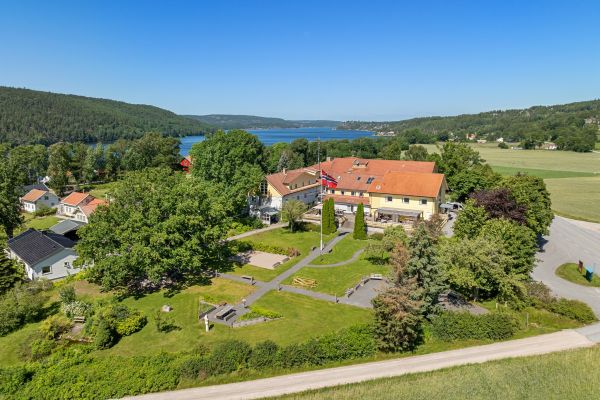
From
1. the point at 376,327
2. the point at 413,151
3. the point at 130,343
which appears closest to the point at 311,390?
the point at 376,327

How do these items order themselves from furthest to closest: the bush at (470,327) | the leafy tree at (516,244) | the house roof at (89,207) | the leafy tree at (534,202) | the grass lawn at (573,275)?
the house roof at (89,207), the leafy tree at (534,202), the grass lawn at (573,275), the leafy tree at (516,244), the bush at (470,327)

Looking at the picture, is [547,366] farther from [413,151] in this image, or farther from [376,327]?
[413,151]

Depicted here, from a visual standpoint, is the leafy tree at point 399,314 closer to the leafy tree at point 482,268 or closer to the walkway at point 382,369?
the walkway at point 382,369

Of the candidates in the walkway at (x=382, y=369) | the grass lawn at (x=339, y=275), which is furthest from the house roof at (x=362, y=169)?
the walkway at (x=382, y=369)

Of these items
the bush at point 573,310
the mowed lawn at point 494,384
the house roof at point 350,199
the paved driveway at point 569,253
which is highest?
the house roof at point 350,199

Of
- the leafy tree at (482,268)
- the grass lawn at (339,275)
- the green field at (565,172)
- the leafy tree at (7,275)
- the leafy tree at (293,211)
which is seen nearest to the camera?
the leafy tree at (482,268)

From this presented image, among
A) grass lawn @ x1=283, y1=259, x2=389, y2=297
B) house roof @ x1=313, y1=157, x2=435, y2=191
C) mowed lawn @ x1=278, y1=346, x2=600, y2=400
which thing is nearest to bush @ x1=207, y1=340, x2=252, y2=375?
mowed lawn @ x1=278, y1=346, x2=600, y2=400

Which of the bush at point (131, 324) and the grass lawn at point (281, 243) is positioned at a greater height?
the bush at point (131, 324)
